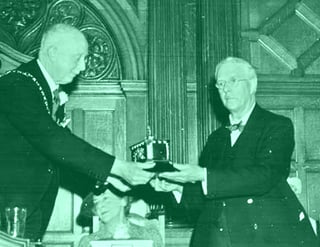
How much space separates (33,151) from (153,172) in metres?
0.71

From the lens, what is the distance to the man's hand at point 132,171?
3838mm

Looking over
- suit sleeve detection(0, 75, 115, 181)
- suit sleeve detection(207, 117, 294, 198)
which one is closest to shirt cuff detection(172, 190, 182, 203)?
suit sleeve detection(207, 117, 294, 198)

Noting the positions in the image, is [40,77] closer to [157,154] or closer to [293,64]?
[157,154]

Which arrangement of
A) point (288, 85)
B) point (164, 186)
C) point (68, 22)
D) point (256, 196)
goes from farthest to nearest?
point (288, 85)
point (68, 22)
point (164, 186)
point (256, 196)

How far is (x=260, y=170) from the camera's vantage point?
372 cm

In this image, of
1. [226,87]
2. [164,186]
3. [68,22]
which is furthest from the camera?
[68,22]

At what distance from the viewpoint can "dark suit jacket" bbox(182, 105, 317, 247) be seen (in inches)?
147

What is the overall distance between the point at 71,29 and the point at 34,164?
813 millimetres

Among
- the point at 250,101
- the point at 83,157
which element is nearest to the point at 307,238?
the point at 250,101

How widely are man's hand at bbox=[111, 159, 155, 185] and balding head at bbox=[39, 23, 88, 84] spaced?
0.58 meters

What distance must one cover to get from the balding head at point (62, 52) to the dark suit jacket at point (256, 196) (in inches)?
37.9

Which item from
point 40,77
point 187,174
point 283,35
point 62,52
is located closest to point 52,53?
point 62,52

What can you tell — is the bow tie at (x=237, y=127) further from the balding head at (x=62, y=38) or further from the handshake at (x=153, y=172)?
the balding head at (x=62, y=38)

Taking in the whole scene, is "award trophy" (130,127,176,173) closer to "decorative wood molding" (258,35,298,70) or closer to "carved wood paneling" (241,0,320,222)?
"carved wood paneling" (241,0,320,222)
